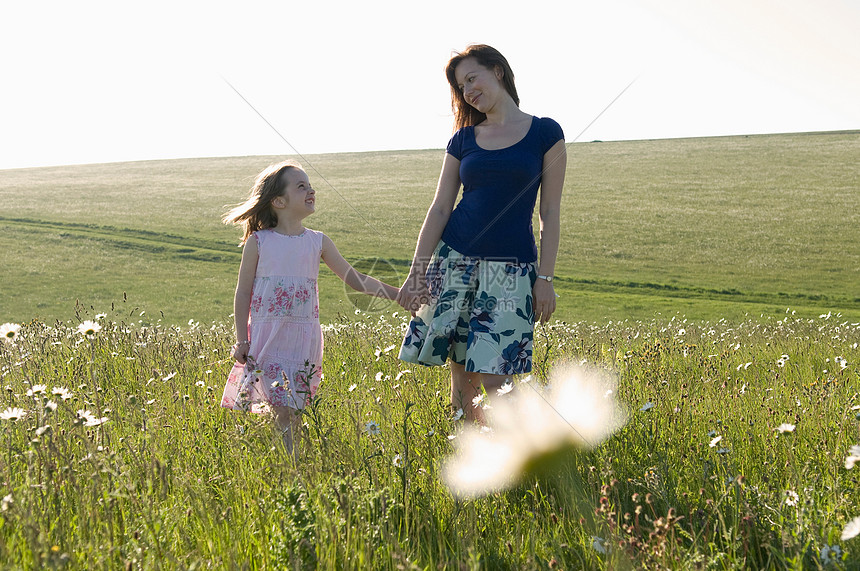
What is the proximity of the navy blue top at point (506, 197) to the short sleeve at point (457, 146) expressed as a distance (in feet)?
0.59

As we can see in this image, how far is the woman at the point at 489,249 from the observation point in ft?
12.1

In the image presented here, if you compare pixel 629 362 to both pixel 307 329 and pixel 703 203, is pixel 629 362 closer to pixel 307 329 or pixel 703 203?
pixel 307 329

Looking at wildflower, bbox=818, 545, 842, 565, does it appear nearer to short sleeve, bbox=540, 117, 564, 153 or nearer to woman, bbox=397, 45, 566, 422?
woman, bbox=397, 45, 566, 422

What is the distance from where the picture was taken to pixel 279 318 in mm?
4047

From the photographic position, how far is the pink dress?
13.1ft

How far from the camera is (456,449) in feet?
10.3

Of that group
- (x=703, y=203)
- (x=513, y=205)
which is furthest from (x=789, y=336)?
(x=703, y=203)

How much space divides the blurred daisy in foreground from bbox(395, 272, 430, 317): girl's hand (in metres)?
0.77

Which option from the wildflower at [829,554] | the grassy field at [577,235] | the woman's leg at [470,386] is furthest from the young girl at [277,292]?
the grassy field at [577,235]

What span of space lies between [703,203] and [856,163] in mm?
16380

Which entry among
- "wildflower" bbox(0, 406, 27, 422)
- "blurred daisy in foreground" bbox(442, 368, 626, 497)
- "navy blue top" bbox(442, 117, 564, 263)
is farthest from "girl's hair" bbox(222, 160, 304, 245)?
"blurred daisy in foreground" bbox(442, 368, 626, 497)

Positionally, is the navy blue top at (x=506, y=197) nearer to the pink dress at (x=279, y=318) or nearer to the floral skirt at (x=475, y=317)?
the floral skirt at (x=475, y=317)

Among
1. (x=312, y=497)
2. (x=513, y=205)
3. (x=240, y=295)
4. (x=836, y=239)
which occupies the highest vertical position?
(x=513, y=205)

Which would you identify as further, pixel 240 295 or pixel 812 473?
pixel 240 295
